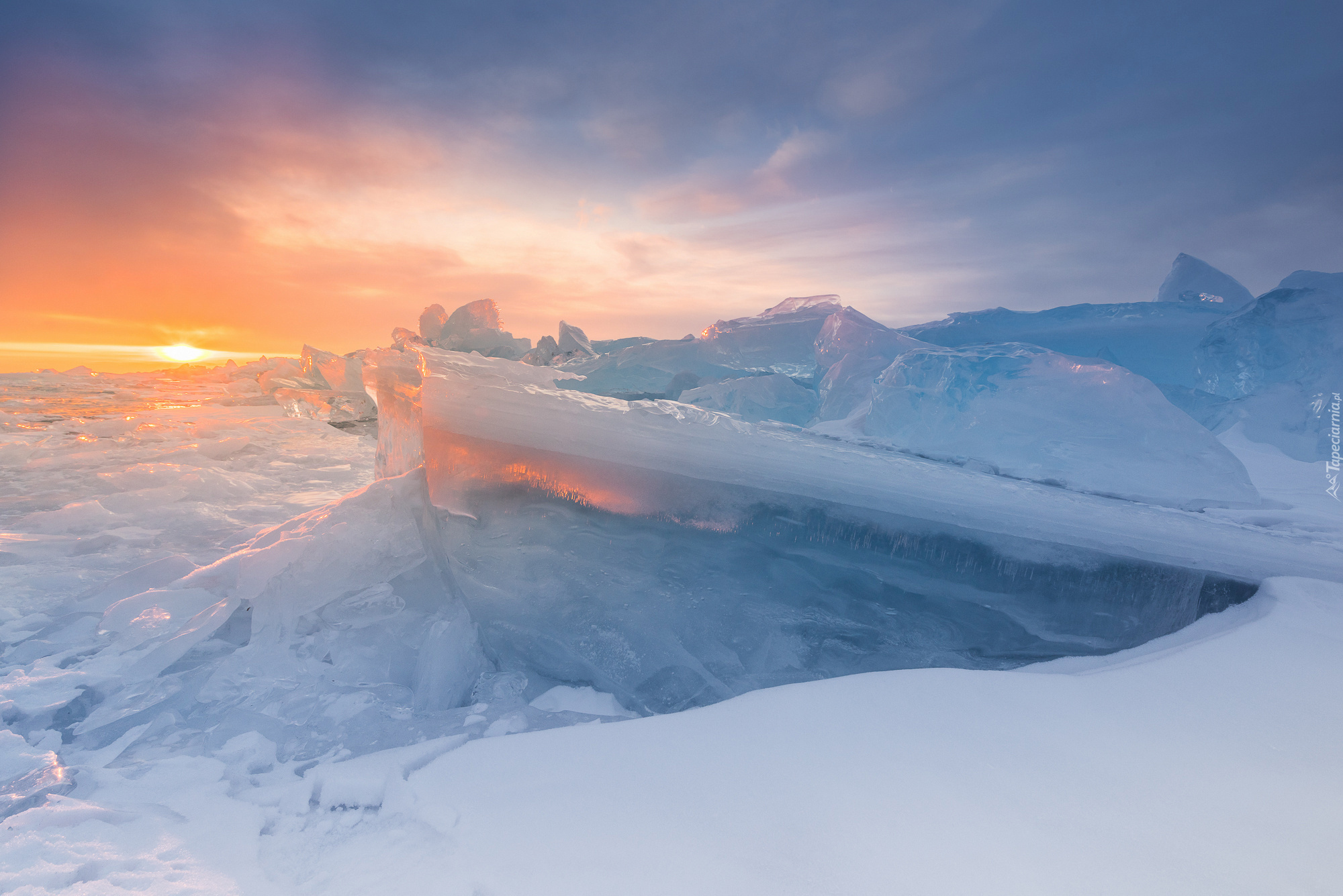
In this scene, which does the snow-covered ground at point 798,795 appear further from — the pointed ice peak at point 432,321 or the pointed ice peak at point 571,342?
the pointed ice peak at point 432,321

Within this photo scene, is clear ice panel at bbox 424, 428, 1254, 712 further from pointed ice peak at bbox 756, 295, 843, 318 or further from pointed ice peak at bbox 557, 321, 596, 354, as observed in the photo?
pointed ice peak at bbox 557, 321, 596, 354

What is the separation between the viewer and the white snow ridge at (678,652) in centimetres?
111

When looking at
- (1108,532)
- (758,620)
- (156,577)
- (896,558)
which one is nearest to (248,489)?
(156,577)

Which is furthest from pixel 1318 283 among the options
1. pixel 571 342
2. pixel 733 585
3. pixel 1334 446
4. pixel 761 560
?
pixel 571 342

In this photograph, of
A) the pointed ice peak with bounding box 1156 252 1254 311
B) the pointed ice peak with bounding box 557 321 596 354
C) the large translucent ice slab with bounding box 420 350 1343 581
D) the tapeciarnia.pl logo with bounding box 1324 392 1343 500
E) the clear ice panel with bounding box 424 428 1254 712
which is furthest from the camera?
the pointed ice peak with bounding box 557 321 596 354

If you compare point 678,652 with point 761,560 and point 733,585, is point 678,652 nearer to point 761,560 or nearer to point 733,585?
point 733,585

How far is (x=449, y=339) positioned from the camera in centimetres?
1652

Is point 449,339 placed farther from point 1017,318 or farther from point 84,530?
point 1017,318

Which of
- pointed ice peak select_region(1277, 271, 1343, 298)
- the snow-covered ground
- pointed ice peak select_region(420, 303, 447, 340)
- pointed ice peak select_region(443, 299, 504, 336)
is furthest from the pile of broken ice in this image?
pointed ice peak select_region(420, 303, 447, 340)

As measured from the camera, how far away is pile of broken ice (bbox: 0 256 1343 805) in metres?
2.12

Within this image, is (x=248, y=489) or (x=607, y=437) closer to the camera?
(x=607, y=437)

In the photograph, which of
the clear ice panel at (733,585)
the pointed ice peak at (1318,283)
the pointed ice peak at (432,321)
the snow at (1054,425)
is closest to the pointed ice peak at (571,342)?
the pointed ice peak at (432,321)

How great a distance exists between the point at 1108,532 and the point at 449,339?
56.0 ft

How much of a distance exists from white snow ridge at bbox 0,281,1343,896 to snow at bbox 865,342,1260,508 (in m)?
0.04
